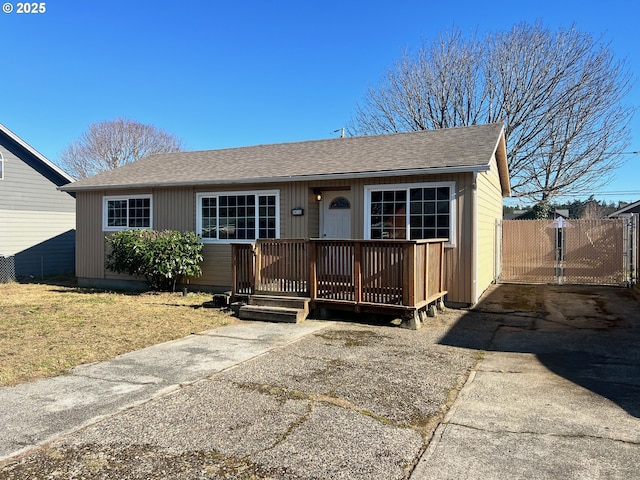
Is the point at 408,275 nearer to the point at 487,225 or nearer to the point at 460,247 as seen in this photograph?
the point at 460,247

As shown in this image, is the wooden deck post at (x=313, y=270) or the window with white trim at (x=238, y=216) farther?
the window with white trim at (x=238, y=216)

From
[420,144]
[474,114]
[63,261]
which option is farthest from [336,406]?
[474,114]

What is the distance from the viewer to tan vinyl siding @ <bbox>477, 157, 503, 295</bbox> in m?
10.4

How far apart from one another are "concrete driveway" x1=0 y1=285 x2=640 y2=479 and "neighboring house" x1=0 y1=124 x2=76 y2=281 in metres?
12.5

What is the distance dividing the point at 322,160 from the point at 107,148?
3022 centimetres

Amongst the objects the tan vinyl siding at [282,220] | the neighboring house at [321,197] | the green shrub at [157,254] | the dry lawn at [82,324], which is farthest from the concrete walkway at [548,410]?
the green shrub at [157,254]

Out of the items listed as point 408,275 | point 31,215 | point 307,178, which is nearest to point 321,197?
point 307,178

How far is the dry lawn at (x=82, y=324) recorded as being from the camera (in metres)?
5.58

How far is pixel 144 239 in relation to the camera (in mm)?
11461

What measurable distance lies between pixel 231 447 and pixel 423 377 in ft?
8.00

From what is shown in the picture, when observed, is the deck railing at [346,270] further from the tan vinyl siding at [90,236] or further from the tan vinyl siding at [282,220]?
the tan vinyl siding at [90,236]

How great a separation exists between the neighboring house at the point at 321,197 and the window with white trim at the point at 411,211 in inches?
0.8

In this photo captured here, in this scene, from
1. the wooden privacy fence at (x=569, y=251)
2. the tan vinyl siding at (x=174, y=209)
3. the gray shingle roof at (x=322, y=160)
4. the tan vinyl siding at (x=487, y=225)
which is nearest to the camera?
the gray shingle roof at (x=322, y=160)

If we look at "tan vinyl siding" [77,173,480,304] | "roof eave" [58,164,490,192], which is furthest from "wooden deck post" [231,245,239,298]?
"roof eave" [58,164,490,192]
